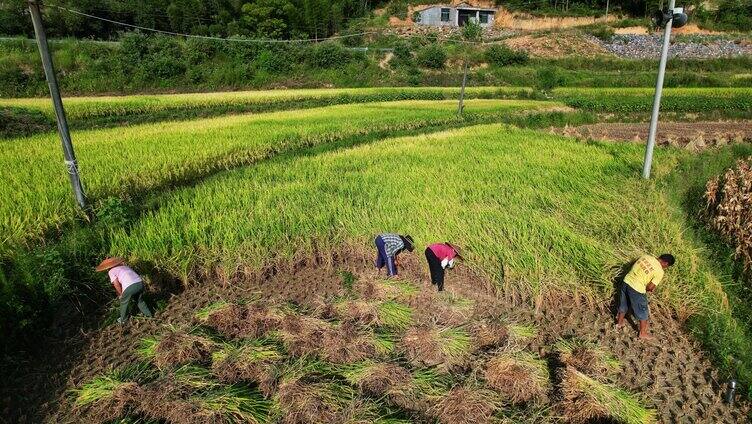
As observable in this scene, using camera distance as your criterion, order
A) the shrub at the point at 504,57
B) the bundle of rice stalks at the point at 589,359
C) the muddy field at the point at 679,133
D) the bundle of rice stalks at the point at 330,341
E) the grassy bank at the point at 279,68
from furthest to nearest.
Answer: the shrub at the point at 504,57 → the grassy bank at the point at 279,68 → the muddy field at the point at 679,133 → the bundle of rice stalks at the point at 330,341 → the bundle of rice stalks at the point at 589,359

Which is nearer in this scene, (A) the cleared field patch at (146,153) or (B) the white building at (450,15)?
(A) the cleared field patch at (146,153)

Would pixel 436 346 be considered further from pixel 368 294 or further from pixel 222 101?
pixel 222 101

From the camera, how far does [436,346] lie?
11.7 feet

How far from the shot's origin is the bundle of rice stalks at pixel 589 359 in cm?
338

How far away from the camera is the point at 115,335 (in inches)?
155

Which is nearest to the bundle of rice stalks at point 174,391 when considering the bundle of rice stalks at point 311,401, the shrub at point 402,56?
the bundle of rice stalks at point 311,401

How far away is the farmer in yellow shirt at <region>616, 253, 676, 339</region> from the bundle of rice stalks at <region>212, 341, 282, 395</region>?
3.09 meters

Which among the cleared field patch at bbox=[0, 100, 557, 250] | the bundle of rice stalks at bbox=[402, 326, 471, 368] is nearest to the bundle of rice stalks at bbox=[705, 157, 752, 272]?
the bundle of rice stalks at bbox=[402, 326, 471, 368]

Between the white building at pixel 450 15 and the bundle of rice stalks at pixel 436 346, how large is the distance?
154ft

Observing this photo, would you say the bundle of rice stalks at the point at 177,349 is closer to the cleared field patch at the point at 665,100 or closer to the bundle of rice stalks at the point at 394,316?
the bundle of rice stalks at the point at 394,316

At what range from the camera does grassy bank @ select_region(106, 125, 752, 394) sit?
4.50m

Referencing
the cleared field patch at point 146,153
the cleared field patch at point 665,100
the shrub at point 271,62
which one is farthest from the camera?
the shrub at point 271,62

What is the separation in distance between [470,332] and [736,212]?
14.9 feet

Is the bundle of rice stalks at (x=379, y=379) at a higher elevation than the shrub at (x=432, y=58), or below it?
below
